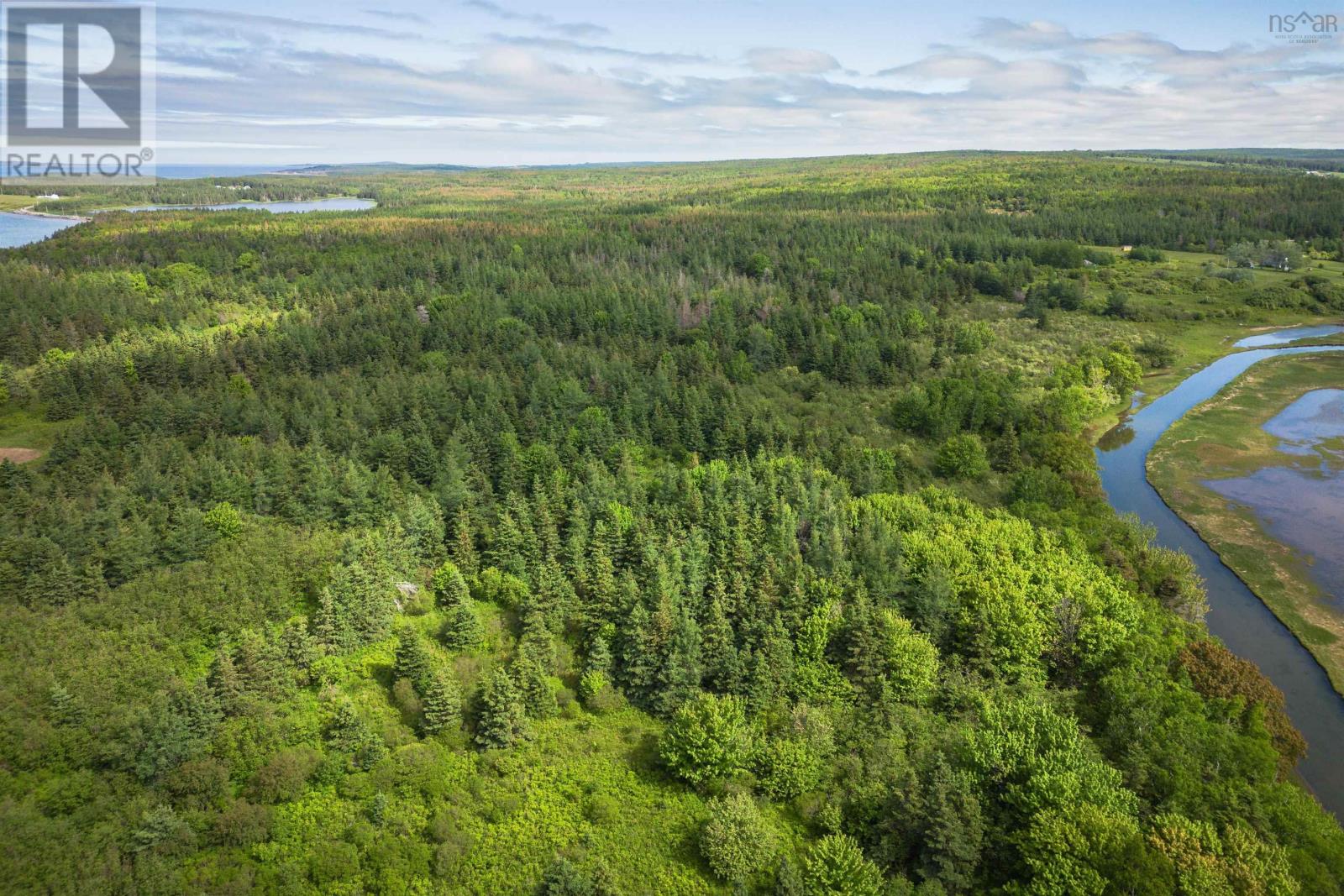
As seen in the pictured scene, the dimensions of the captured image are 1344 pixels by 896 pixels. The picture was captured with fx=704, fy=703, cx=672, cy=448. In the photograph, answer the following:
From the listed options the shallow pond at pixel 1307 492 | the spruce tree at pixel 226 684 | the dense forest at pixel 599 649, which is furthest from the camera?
the shallow pond at pixel 1307 492

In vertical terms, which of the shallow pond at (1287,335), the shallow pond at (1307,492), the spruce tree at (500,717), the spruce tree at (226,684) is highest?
the shallow pond at (1287,335)

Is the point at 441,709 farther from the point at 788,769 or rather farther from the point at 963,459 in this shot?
the point at 963,459

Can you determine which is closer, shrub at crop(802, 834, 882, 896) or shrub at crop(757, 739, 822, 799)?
shrub at crop(802, 834, 882, 896)

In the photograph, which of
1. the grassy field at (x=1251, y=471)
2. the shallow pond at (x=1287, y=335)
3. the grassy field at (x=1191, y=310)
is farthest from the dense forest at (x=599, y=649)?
the shallow pond at (x=1287, y=335)

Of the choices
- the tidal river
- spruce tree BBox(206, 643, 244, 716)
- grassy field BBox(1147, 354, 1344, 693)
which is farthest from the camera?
grassy field BBox(1147, 354, 1344, 693)

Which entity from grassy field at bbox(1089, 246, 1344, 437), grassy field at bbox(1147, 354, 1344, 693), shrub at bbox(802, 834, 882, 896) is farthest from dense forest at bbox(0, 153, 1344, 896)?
grassy field at bbox(1089, 246, 1344, 437)

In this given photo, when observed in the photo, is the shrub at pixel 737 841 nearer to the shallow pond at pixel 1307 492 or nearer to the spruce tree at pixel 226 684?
the spruce tree at pixel 226 684

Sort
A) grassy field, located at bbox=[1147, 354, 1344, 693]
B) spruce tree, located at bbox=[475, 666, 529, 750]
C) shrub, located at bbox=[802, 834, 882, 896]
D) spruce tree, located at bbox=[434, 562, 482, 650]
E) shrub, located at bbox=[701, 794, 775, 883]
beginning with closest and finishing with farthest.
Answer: shrub, located at bbox=[802, 834, 882, 896] < shrub, located at bbox=[701, 794, 775, 883] < spruce tree, located at bbox=[475, 666, 529, 750] < spruce tree, located at bbox=[434, 562, 482, 650] < grassy field, located at bbox=[1147, 354, 1344, 693]

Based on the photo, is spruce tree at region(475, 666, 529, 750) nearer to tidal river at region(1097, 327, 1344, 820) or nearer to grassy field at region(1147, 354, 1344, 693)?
tidal river at region(1097, 327, 1344, 820)
